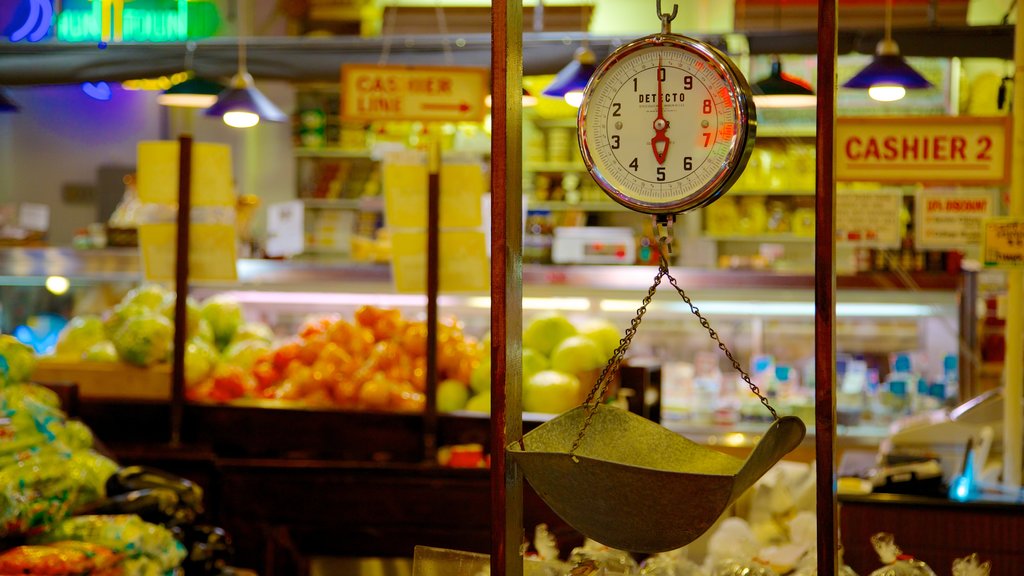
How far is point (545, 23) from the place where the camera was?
7.44 meters

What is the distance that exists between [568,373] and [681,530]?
7.67 ft

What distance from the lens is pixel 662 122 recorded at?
156 centimetres

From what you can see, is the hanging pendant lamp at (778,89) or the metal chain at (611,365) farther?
the hanging pendant lamp at (778,89)

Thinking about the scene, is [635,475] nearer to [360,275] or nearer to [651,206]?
[651,206]

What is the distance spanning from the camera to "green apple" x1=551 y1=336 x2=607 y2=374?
3783 mm

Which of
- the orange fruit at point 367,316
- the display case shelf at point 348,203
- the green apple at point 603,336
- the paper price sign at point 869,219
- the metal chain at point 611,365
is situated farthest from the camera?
the display case shelf at point 348,203

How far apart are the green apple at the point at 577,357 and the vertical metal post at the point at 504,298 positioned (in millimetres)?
2100

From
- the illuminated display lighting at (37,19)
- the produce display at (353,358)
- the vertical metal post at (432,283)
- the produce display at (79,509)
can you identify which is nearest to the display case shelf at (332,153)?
the illuminated display lighting at (37,19)

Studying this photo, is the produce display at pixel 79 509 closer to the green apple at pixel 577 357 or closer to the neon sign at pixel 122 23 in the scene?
the green apple at pixel 577 357

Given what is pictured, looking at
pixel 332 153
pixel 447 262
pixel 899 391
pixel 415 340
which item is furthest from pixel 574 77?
pixel 332 153

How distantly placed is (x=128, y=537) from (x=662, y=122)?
4.71 ft

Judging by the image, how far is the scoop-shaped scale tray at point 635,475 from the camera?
1.40 metres

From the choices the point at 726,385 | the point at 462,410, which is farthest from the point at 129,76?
the point at 726,385

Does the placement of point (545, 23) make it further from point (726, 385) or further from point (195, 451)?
point (195, 451)
